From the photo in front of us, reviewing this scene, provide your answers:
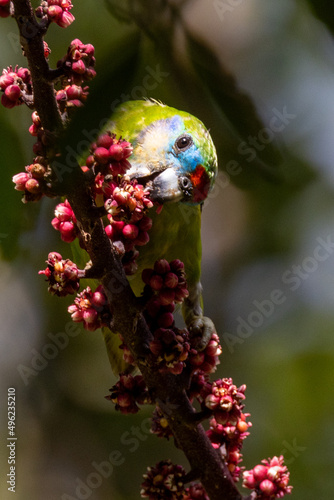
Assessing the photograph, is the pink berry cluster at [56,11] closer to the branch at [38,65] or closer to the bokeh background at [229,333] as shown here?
the branch at [38,65]

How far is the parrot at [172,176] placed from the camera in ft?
8.98

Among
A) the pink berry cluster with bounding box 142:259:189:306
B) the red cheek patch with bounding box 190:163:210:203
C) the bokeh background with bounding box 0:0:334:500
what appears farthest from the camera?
the bokeh background with bounding box 0:0:334:500

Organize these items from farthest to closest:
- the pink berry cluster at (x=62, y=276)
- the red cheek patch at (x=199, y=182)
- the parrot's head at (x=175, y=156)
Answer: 1. the red cheek patch at (x=199, y=182)
2. the parrot's head at (x=175, y=156)
3. the pink berry cluster at (x=62, y=276)

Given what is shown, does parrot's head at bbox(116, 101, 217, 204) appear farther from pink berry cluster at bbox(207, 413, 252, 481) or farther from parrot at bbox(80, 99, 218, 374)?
pink berry cluster at bbox(207, 413, 252, 481)

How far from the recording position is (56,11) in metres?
1.42

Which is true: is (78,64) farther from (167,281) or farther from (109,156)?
(167,281)

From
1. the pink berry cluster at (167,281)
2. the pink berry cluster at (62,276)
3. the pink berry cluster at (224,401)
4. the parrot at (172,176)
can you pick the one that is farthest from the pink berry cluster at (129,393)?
the parrot at (172,176)

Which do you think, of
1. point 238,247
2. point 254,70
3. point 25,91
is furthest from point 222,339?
point 25,91

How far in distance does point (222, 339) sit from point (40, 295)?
1.20 meters

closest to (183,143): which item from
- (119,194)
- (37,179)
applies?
(119,194)

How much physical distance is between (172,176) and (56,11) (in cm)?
132

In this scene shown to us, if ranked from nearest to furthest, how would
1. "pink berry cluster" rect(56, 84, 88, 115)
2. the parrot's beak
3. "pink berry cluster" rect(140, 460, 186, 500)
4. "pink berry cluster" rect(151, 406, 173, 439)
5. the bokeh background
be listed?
1. "pink berry cluster" rect(56, 84, 88, 115)
2. "pink berry cluster" rect(140, 460, 186, 500)
3. "pink berry cluster" rect(151, 406, 173, 439)
4. the parrot's beak
5. the bokeh background

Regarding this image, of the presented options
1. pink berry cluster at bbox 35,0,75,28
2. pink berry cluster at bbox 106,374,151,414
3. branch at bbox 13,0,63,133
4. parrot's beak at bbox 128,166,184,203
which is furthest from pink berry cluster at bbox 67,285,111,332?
parrot's beak at bbox 128,166,184,203

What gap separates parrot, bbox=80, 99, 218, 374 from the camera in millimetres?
2738
